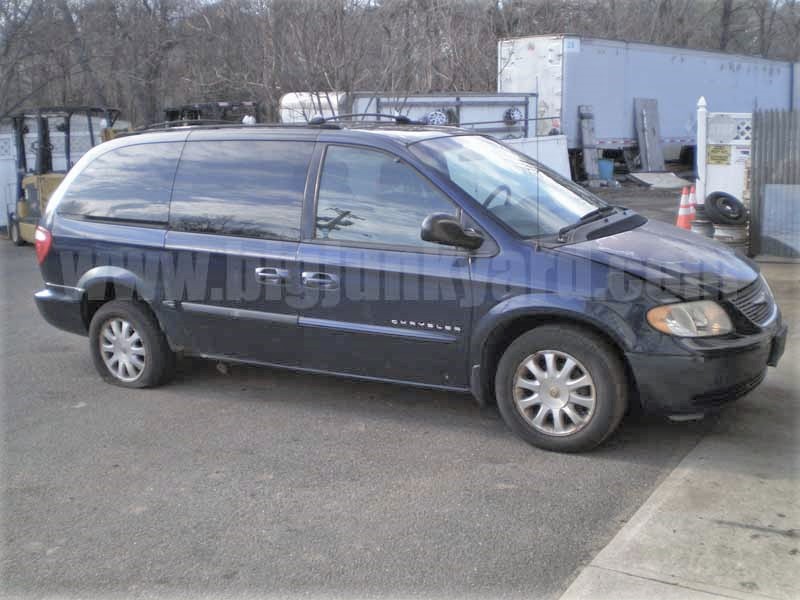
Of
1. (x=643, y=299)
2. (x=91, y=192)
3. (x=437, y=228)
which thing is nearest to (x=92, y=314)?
(x=91, y=192)

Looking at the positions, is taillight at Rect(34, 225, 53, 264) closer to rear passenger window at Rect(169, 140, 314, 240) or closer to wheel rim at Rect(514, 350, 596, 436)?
rear passenger window at Rect(169, 140, 314, 240)

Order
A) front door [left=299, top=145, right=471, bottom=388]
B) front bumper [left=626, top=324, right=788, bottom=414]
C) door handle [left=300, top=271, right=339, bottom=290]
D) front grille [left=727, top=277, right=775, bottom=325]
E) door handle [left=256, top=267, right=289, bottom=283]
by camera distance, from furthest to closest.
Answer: door handle [left=256, top=267, right=289, bottom=283]
door handle [left=300, top=271, right=339, bottom=290]
front door [left=299, top=145, right=471, bottom=388]
front grille [left=727, top=277, right=775, bottom=325]
front bumper [left=626, top=324, right=788, bottom=414]

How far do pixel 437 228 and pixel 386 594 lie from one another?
2.09 metres

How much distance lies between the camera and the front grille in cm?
480

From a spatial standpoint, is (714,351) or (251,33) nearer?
(714,351)

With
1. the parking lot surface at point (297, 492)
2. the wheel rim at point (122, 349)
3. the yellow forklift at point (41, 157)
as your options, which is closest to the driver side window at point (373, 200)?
the parking lot surface at point (297, 492)

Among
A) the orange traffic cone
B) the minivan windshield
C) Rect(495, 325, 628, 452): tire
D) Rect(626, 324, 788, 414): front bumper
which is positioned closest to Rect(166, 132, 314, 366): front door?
the minivan windshield

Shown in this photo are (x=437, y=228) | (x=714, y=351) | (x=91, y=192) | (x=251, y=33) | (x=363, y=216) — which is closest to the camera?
(x=714, y=351)

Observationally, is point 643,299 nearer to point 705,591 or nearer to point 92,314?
point 705,591

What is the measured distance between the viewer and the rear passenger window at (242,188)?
18.3 feet

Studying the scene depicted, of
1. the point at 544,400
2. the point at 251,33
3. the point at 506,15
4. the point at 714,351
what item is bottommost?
the point at 544,400

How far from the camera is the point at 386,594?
3.53 meters

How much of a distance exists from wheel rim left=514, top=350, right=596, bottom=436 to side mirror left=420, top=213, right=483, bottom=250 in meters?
0.73

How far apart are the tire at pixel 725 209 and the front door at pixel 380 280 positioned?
6.15 metres
